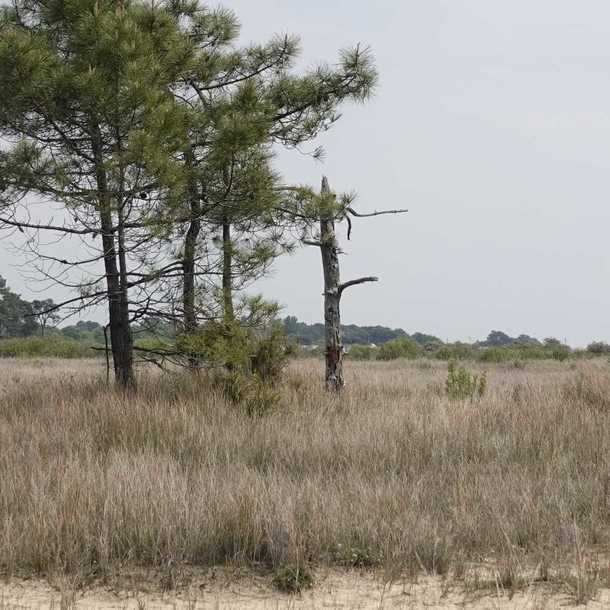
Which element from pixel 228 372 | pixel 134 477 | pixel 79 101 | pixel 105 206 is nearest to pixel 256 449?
pixel 134 477

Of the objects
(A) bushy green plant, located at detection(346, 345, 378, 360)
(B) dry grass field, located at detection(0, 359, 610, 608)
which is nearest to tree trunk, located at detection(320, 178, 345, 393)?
(B) dry grass field, located at detection(0, 359, 610, 608)

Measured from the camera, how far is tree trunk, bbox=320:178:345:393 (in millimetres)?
13859

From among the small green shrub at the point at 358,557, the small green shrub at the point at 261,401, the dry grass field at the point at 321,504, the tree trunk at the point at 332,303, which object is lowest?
the small green shrub at the point at 358,557

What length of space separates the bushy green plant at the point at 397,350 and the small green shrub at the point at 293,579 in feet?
115

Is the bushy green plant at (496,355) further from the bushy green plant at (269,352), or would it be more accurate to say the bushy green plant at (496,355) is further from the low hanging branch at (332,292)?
the bushy green plant at (269,352)

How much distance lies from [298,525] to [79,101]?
8.39 metres

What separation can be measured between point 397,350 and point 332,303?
89.2ft

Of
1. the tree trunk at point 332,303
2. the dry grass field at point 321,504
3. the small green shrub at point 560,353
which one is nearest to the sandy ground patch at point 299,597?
the dry grass field at point 321,504

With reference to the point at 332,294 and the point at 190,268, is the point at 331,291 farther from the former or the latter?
the point at 190,268

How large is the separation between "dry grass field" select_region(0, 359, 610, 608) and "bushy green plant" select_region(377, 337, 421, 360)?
103ft

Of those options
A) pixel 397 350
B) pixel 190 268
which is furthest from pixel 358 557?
pixel 397 350

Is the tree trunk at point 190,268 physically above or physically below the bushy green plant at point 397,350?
above

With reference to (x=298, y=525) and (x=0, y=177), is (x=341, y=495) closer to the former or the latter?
(x=298, y=525)

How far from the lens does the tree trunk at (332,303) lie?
1386 centimetres
